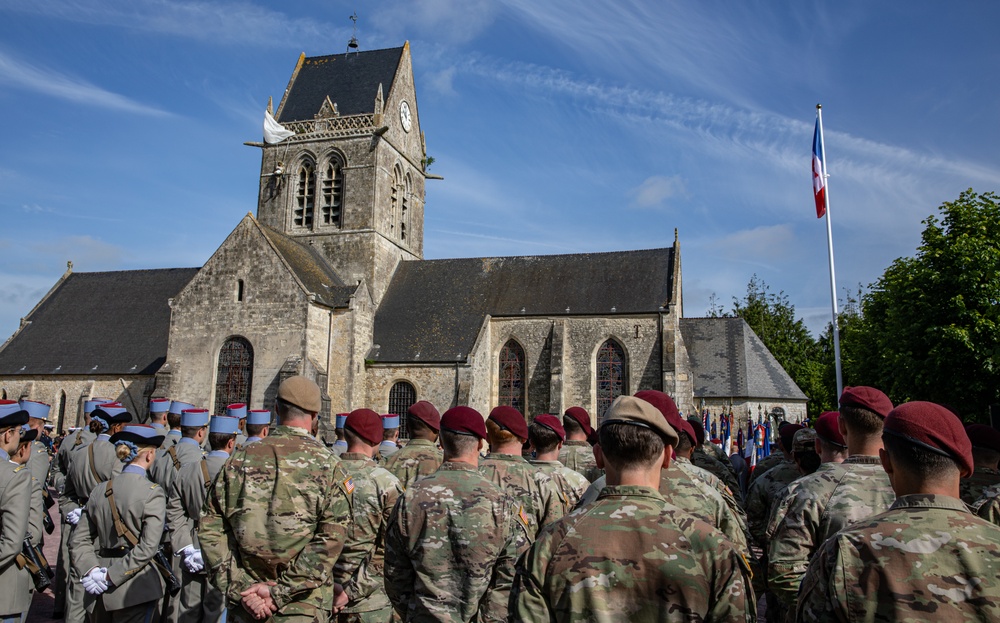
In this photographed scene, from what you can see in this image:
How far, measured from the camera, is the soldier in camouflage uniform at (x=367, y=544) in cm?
458

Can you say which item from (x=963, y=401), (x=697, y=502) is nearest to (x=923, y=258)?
(x=963, y=401)

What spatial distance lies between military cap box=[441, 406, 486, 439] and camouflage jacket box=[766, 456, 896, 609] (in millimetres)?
1600

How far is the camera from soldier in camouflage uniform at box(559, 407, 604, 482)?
250 inches

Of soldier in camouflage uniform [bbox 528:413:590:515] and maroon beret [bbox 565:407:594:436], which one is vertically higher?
maroon beret [bbox 565:407:594:436]

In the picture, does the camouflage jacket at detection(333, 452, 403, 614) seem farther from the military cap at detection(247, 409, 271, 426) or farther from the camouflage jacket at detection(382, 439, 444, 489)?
the military cap at detection(247, 409, 271, 426)

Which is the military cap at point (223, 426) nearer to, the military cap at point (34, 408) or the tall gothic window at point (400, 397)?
the military cap at point (34, 408)

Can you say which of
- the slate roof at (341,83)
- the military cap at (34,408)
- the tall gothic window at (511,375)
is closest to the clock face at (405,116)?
the slate roof at (341,83)

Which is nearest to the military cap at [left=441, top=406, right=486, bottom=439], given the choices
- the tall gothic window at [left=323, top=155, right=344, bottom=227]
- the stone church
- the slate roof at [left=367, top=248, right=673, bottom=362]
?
the stone church

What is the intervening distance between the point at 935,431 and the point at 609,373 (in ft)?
84.5

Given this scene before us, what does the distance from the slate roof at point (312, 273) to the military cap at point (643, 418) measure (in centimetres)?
2453

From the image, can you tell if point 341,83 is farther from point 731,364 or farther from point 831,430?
point 831,430

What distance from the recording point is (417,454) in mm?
5340

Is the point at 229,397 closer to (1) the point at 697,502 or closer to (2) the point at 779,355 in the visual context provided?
(1) the point at 697,502

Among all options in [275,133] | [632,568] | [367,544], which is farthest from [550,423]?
[275,133]
